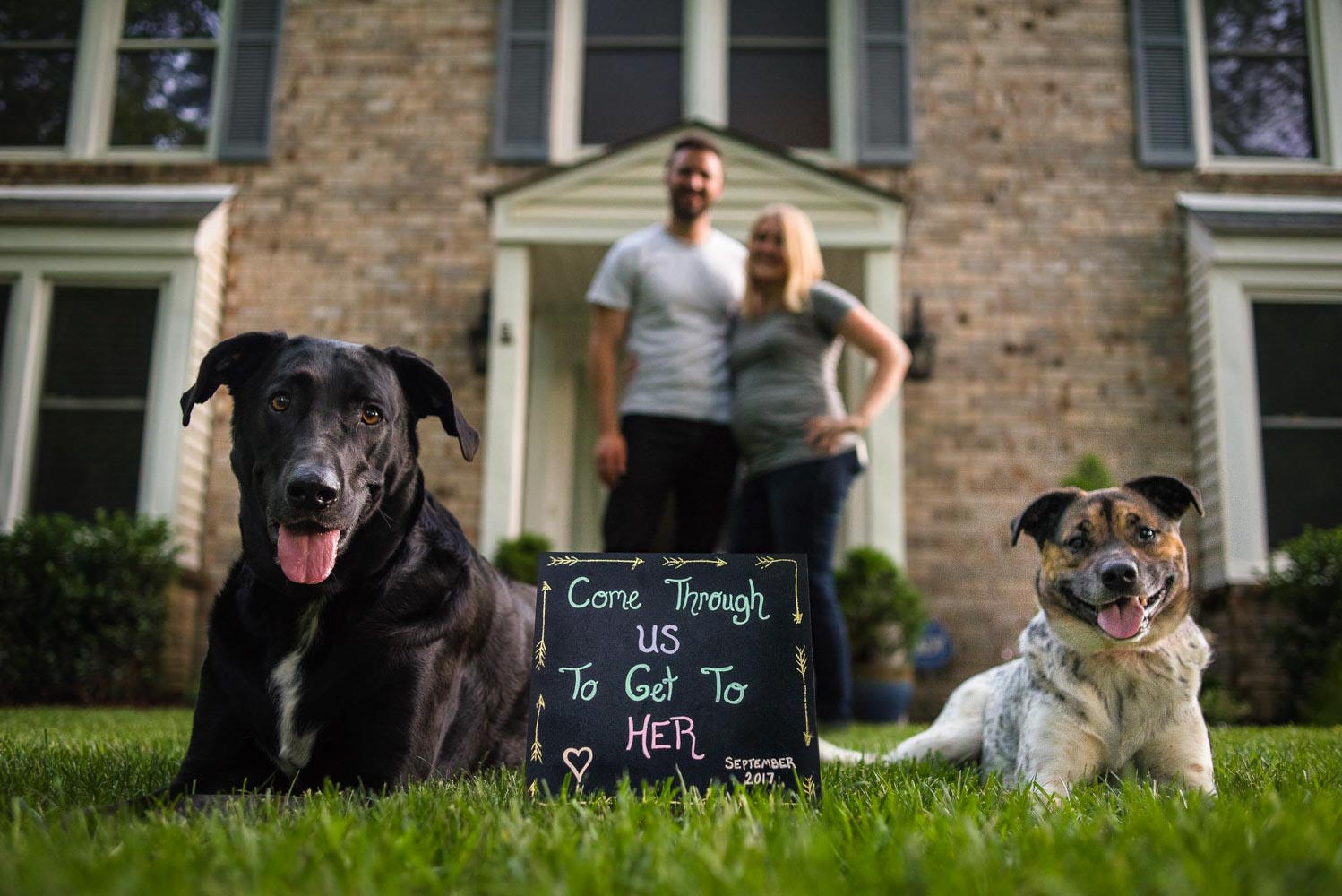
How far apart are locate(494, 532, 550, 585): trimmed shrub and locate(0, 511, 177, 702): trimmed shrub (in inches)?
89.2

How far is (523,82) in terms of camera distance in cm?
820

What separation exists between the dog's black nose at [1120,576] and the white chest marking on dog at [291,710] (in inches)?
70.0

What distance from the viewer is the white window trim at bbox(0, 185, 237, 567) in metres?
7.42

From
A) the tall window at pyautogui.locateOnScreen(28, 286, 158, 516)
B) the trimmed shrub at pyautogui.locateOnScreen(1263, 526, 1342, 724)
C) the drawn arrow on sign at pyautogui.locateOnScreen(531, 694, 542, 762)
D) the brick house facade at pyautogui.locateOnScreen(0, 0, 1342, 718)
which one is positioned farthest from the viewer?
the tall window at pyautogui.locateOnScreen(28, 286, 158, 516)

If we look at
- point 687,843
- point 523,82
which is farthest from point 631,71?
point 687,843

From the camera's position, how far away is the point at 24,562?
634 cm

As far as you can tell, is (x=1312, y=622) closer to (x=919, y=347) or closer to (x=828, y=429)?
(x=919, y=347)

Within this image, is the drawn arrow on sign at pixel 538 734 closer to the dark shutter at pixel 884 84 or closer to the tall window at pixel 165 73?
the dark shutter at pixel 884 84

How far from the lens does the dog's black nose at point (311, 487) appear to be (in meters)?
2.03

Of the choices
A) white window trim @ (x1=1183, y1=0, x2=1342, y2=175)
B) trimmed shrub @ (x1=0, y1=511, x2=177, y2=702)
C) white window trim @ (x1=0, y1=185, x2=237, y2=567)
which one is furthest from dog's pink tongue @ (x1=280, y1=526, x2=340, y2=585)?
white window trim @ (x1=1183, y1=0, x2=1342, y2=175)

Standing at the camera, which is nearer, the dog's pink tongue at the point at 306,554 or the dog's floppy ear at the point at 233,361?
the dog's pink tongue at the point at 306,554

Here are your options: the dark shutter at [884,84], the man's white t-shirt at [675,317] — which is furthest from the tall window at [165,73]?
the man's white t-shirt at [675,317]

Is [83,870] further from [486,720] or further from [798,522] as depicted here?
[798,522]

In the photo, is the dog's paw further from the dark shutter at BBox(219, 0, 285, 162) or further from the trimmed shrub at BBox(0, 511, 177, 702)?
the dark shutter at BBox(219, 0, 285, 162)
